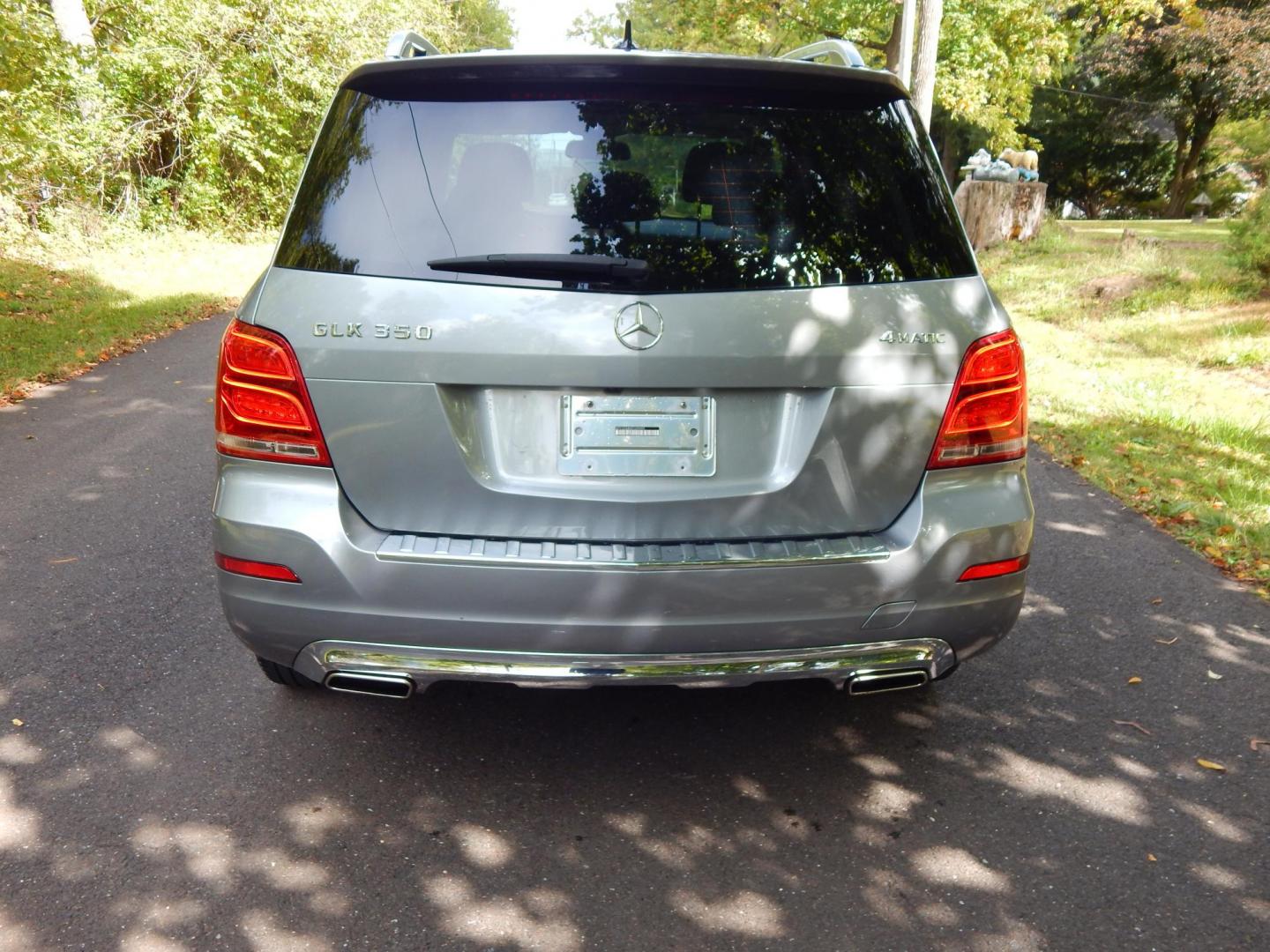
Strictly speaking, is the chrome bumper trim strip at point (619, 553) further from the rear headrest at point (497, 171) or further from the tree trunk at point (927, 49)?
the tree trunk at point (927, 49)

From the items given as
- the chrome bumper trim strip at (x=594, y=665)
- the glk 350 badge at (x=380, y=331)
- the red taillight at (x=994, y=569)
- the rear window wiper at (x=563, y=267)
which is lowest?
the chrome bumper trim strip at (x=594, y=665)

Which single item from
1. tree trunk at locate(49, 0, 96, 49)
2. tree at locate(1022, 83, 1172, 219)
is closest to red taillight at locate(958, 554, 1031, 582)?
tree trunk at locate(49, 0, 96, 49)

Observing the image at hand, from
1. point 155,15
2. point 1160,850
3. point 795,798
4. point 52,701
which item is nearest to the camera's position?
point 1160,850

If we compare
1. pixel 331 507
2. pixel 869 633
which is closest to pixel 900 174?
pixel 869 633

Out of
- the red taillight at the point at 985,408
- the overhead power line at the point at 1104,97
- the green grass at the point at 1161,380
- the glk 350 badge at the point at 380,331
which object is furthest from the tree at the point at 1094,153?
the glk 350 badge at the point at 380,331

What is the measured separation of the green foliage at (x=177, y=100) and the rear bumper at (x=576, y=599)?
14820 millimetres

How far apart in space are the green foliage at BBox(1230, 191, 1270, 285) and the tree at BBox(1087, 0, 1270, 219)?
12.2 metres

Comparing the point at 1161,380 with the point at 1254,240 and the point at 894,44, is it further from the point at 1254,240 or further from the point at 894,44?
the point at 894,44

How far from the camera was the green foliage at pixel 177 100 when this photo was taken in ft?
55.1

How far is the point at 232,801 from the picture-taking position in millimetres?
3109

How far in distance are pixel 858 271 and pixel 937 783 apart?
1497mm

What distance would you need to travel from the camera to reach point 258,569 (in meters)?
2.85

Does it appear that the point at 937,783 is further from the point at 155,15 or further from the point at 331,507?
the point at 155,15

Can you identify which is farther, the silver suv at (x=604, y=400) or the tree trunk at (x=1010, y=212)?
the tree trunk at (x=1010, y=212)
